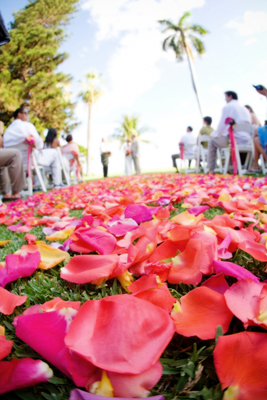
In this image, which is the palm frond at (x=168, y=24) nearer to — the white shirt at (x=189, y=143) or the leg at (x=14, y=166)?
the white shirt at (x=189, y=143)

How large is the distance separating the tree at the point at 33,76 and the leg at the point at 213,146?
1096 cm

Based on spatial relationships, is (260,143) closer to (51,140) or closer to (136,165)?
(51,140)

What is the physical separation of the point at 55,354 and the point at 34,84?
54.7 feet

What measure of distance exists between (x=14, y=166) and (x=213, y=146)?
4695 millimetres

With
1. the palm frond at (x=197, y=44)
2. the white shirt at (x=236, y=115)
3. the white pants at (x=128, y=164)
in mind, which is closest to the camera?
the white shirt at (x=236, y=115)

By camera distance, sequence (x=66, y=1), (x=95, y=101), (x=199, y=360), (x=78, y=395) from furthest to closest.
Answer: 1. (x=95, y=101)
2. (x=66, y=1)
3. (x=199, y=360)
4. (x=78, y=395)

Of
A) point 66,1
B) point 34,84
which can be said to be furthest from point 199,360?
point 66,1

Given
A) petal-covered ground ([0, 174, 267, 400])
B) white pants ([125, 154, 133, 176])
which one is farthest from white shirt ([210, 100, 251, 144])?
white pants ([125, 154, 133, 176])

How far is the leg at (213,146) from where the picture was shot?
21.2 feet

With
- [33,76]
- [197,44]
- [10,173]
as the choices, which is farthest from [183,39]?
[10,173]

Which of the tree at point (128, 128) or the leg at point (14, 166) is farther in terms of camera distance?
the tree at point (128, 128)

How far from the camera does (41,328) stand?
506 mm

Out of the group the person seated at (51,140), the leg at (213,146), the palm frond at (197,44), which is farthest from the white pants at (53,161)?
the palm frond at (197,44)

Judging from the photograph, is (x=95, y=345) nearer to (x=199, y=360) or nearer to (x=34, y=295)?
(x=199, y=360)
